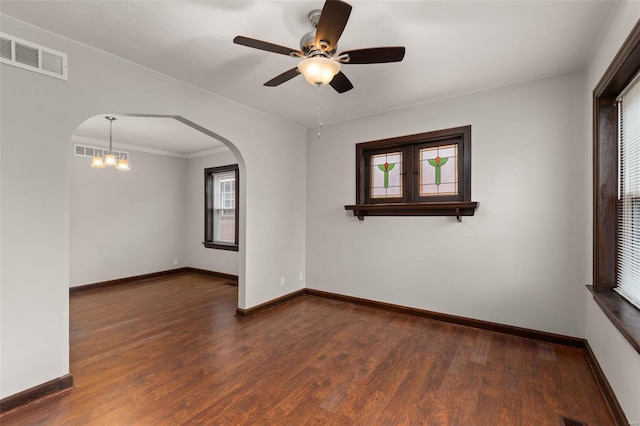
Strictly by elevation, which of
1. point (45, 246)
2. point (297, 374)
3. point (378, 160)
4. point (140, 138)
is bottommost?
point (297, 374)

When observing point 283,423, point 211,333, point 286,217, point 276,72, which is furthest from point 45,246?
point 286,217

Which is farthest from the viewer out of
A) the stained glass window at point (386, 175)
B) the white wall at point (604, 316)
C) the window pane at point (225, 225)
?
the window pane at point (225, 225)

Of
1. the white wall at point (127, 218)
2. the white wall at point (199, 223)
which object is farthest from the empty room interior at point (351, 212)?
the white wall at point (199, 223)

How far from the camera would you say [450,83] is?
3121 mm

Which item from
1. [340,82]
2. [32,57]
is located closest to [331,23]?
[340,82]

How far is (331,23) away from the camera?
5.37 ft

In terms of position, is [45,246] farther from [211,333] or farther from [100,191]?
[100,191]

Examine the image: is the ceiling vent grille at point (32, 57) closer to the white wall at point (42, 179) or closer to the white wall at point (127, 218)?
the white wall at point (42, 179)

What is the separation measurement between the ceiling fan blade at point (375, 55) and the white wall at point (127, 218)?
17.6ft

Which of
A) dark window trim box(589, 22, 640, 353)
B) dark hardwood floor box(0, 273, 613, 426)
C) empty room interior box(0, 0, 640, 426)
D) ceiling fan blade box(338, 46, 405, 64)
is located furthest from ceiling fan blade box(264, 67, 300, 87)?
dark hardwood floor box(0, 273, 613, 426)

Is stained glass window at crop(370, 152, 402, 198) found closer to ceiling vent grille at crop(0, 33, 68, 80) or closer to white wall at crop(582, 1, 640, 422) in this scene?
white wall at crop(582, 1, 640, 422)

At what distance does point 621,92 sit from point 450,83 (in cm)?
137

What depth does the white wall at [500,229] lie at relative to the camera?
2881 millimetres

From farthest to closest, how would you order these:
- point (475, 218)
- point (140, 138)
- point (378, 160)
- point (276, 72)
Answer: point (140, 138), point (378, 160), point (475, 218), point (276, 72)
